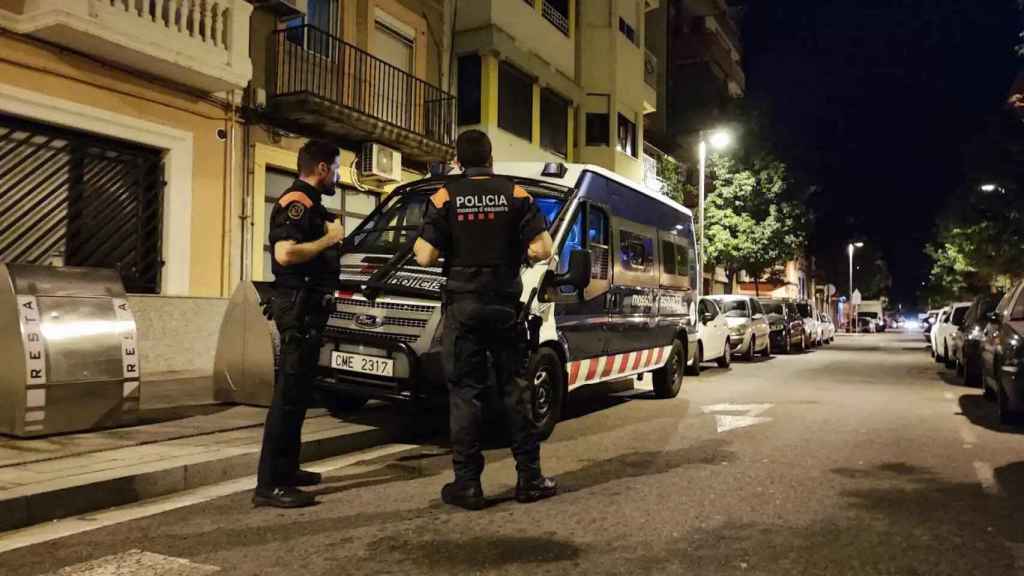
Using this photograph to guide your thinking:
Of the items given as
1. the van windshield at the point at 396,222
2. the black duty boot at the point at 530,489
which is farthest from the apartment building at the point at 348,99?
the black duty boot at the point at 530,489

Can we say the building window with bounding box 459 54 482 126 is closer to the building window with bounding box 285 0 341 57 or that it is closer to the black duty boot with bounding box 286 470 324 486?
the building window with bounding box 285 0 341 57

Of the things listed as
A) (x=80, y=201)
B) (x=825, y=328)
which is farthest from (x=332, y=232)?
(x=825, y=328)

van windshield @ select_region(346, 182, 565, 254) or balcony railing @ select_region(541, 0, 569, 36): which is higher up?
balcony railing @ select_region(541, 0, 569, 36)

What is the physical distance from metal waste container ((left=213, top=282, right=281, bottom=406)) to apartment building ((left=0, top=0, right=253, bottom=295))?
364 cm

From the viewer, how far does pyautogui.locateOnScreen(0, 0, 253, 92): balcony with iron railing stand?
9086 mm

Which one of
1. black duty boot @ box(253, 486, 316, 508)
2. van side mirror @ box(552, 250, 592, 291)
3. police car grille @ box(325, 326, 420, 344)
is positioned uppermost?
van side mirror @ box(552, 250, 592, 291)

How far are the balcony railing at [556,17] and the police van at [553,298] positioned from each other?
12688 mm

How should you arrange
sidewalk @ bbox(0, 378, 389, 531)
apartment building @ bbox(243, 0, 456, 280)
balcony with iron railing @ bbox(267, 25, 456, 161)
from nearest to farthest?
sidewalk @ bbox(0, 378, 389, 531)
apartment building @ bbox(243, 0, 456, 280)
balcony with iron railing @ bbox(267, 25, 456, 161)

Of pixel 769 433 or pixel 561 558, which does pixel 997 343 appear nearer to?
pixel 769 433

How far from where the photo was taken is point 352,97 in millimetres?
14117

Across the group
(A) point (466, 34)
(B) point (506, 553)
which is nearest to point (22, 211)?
(B) point (506, 553)

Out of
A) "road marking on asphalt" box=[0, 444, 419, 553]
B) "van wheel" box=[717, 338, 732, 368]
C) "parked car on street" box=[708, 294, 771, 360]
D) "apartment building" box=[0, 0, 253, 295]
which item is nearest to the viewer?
"road marking on asphalt" box=[0, 444, 419, 553]

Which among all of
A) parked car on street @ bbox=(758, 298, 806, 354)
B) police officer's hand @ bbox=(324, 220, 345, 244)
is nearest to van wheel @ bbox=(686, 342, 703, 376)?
parked car on street @ bbox=(758, 298, 806, 354)

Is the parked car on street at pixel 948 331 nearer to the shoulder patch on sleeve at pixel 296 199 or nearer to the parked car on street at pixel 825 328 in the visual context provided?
the parked car on street at pixel 825 328
